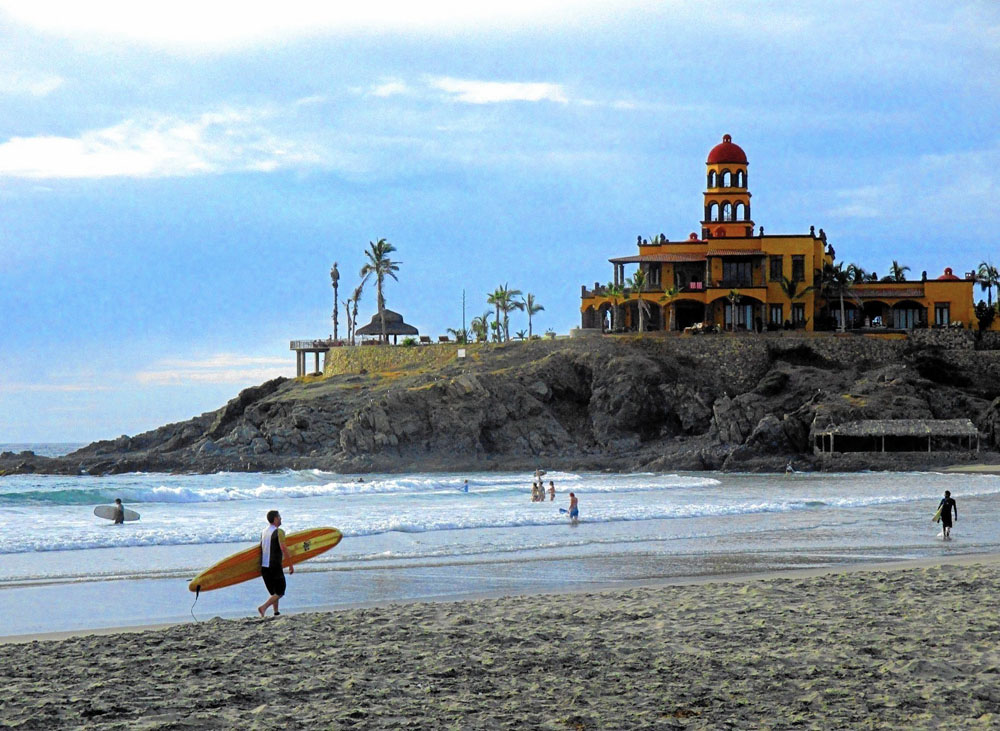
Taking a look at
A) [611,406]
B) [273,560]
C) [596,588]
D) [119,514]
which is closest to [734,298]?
[611,406]

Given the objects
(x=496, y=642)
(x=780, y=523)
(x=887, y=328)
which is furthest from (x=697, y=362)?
(x=496, y=642)

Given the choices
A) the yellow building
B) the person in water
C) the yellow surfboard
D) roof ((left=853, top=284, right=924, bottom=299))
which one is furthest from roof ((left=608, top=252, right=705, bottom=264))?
the yellow surfboard

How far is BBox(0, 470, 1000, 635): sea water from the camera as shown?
55.7 ft

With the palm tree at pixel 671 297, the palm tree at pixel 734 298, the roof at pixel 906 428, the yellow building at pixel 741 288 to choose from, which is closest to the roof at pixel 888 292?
the yellow building at pixel 741 288

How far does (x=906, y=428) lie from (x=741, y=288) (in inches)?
591

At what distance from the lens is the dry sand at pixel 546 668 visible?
8.56 m

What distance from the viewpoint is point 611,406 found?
212 feet

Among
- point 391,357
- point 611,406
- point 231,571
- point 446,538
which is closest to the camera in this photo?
point 231,571

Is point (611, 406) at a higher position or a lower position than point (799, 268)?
lower

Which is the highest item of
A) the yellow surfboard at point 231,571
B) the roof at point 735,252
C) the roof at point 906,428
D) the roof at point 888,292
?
the roof at point 735,252

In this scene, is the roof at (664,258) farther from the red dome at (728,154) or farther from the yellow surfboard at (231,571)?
the yellow surfboard at (231,571)

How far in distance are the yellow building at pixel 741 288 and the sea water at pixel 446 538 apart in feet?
72.3

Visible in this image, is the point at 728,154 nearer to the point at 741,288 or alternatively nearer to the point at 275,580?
the point at 741,288

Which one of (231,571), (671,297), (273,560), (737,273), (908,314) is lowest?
(231,571)
